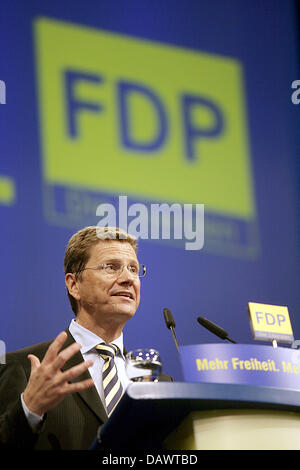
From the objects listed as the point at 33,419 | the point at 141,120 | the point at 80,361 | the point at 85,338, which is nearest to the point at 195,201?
the point at 141,120

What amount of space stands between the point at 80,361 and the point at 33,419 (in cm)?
62

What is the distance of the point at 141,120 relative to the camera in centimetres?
335

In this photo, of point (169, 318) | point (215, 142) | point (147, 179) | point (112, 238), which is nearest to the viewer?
point (169, 318)

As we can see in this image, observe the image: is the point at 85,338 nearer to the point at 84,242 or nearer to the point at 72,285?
the point at 72,285

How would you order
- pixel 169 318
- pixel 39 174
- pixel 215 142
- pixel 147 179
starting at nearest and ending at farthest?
1. pixel 169 318
2. pixel 39 174
3. pixel 147 179
4. pixel 215 142

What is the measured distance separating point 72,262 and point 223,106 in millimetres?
1306

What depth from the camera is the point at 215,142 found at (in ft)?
11.4

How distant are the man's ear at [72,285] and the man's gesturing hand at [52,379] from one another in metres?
1.07

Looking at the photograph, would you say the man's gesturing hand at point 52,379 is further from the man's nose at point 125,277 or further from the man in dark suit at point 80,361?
the man's nose at point 125,277

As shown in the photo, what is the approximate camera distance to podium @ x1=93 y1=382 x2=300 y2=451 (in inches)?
53.1

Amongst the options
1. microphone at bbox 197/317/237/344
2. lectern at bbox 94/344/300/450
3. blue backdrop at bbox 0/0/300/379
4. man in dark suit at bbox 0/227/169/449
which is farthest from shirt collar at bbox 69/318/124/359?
lectern at bbox 94/344/300/450

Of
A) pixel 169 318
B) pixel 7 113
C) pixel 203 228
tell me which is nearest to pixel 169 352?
pixel 203 228

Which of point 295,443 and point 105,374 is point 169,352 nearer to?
point 105,374

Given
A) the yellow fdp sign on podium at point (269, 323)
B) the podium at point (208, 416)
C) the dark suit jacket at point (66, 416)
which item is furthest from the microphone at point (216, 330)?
the podium at point (208, 416)
